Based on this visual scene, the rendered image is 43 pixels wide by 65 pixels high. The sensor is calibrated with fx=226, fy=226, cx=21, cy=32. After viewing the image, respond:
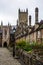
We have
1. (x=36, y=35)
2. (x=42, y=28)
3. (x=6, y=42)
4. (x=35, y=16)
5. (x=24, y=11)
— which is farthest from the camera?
(x=24, y=11)

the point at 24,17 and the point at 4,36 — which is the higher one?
the point at 24,17

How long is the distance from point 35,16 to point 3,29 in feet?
211

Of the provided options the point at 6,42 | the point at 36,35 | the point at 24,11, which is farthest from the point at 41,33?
the point at 24,11

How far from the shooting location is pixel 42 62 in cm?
1138

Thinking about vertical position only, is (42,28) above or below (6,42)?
above

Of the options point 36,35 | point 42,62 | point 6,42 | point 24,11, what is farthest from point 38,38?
point 24,11

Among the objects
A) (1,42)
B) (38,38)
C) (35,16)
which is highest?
(35,16)

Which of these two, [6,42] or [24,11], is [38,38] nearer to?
[6,42]

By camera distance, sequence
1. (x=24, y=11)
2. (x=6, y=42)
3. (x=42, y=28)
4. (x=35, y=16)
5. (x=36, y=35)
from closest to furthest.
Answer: (x=42, y=28)
(x=36, y=35)
(x=35, y=16)
(x=6, y=42)
(x=24, y=11)

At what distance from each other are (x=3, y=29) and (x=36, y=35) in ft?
248

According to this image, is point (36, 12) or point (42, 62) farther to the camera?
point (36, 12)

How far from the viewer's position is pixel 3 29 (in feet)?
363

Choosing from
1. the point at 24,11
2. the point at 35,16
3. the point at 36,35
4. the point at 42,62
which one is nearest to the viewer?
the point at 42,62

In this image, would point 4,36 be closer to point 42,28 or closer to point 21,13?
point 21,13
